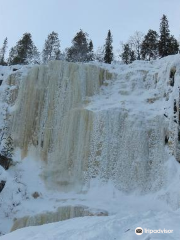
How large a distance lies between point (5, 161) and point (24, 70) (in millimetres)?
8148

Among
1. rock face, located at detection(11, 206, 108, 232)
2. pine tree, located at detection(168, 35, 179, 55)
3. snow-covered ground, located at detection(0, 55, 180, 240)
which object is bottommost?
rock face, located at detection(11, 206, 108, 232)

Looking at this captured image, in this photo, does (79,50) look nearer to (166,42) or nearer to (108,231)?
(166,42)

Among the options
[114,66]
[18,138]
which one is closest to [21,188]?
[18,138]

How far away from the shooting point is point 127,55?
40.2m

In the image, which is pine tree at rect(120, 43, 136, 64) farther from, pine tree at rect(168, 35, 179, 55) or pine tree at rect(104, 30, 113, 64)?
pine tree at rect(168, 35, 179, 55)

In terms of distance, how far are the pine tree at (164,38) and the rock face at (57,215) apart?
2269 centimetres

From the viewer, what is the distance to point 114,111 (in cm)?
1950

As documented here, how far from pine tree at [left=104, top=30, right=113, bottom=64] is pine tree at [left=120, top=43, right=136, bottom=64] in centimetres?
168

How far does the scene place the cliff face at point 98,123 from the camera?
17766mm

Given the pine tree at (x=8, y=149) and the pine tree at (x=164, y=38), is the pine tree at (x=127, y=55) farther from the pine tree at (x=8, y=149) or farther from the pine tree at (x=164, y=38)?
the pine tree at (x=8, y=149)

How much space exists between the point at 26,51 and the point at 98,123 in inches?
905

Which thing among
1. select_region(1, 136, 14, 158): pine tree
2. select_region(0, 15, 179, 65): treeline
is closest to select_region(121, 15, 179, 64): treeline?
select_region(0, 15, 179, 65): treeline

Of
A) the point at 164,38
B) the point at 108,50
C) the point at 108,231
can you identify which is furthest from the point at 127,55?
the point at 108,231

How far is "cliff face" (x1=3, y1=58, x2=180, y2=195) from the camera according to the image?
17.8m
